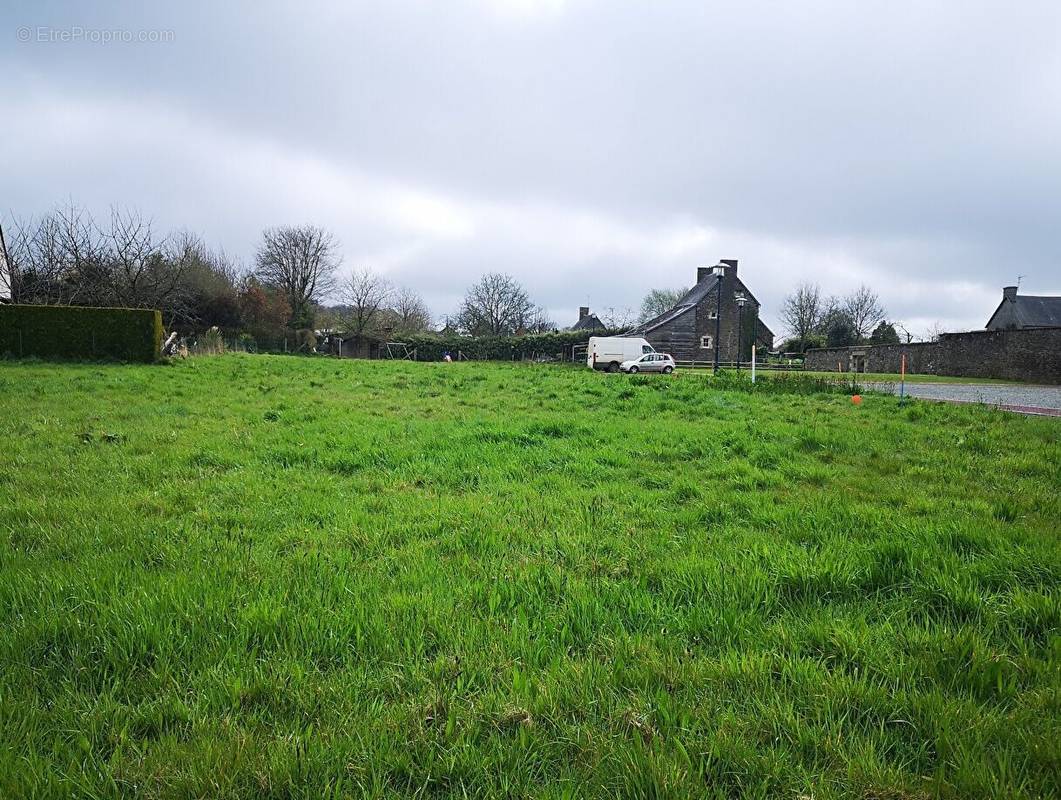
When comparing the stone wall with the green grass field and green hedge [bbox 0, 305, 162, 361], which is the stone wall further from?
green hedge [bbox 0, 305, 162, 361]

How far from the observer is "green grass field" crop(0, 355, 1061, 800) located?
171 centimetres

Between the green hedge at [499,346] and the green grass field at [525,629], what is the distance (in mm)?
47889

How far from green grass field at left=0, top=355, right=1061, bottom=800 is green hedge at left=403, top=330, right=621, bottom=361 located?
4789 centimetres

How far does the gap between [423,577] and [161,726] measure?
53.3 inches

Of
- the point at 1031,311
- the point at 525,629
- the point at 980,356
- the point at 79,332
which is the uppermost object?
the point at 1031,311

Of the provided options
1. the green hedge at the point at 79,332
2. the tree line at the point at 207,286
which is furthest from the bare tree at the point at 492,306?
the green hedge at the point at 79,332

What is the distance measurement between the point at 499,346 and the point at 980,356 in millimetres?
38633

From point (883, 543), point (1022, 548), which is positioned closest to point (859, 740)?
point (883, 543)

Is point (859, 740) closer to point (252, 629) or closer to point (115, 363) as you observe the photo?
point (252, 629)

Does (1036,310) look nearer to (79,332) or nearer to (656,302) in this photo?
(656,302)

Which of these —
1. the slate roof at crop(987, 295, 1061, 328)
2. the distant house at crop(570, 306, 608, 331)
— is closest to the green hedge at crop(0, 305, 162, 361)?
the distant house at crop(570, 306, 608, 331)

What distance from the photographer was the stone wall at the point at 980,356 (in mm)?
23656

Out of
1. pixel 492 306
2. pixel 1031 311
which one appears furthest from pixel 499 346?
pixel 1031 311

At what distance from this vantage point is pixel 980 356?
1073 inches
